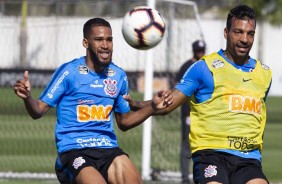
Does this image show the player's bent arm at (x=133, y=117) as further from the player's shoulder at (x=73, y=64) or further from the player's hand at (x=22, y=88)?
the player's hand at (x=22, y=88)

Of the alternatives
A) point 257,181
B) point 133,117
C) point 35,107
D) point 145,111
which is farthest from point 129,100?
point 257,181

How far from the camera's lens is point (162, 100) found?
280 inches

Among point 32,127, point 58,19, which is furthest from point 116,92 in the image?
point 58,19

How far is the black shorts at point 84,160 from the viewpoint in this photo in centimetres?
771

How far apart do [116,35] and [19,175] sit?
2.73 metres

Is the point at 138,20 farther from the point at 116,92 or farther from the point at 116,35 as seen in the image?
the point at 116,35

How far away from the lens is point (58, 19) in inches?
890

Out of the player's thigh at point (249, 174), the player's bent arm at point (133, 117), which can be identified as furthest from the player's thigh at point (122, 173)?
the player's thigh at point (249, 174)

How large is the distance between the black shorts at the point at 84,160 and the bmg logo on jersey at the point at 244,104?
4.22ft

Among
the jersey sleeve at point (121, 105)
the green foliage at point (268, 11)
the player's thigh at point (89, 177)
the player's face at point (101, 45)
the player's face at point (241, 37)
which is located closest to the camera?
the player's face at point (241, 37)

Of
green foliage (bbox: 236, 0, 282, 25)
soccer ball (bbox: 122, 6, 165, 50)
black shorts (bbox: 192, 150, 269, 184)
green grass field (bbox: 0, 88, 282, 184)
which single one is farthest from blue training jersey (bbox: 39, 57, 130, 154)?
green foliage (bbox: 236, 0, 282, 25)

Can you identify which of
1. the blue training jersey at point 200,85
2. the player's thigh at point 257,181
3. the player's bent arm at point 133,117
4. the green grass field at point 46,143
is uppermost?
the blue training jersey at point 200,85

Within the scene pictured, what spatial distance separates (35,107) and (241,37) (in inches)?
76.2

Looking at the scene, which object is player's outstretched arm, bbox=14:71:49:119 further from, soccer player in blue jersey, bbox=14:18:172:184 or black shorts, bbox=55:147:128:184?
black shorts, bbox=55:147:128:184
